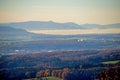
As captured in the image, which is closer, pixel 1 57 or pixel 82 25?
pixel 1 57

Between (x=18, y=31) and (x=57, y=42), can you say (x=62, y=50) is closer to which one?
(x=57, y=42)

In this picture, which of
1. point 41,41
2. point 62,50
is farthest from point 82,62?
point 41,41

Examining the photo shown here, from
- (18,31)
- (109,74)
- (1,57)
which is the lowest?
(109,74)

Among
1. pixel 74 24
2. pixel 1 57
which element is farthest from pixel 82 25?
pixel 1 57

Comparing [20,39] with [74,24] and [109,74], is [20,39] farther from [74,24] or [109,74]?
[109,74]

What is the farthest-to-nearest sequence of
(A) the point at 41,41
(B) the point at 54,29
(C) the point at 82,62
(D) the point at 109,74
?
(B) the point at 54,29, (A) the point at 41,41, (C) the point at 82,62, (D) the point at 109,74

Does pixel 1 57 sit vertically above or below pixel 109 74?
above

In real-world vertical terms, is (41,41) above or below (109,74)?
above

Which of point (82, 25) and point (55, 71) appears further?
point (82, 25)

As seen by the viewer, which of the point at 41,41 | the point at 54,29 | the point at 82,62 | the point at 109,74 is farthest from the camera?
the point at 54,29
